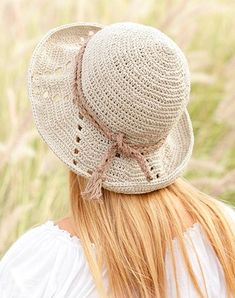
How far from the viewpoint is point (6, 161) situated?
2.67 metres

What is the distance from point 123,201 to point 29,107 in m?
1.11

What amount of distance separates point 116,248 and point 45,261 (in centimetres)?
12

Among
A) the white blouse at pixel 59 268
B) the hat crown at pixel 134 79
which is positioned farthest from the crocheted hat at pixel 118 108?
the white blouse at pixel 59 268

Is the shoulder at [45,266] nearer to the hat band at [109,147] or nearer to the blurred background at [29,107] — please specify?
the hat band at [109,147]

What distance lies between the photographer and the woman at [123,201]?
1.71 meters

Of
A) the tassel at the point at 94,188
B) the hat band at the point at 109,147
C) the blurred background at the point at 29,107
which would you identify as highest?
the hat band at the point at 109,147

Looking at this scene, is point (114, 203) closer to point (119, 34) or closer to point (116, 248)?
point (116, 248)

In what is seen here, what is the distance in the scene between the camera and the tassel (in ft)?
5.52

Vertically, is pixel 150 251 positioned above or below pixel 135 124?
below

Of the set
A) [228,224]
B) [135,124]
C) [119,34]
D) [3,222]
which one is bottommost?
[3,222]

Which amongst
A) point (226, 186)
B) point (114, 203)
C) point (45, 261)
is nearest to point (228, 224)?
point (114, 203)

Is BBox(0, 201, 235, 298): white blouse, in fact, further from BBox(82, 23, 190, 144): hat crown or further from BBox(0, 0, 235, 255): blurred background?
BBox(0, 0, 235, 255): blurred background

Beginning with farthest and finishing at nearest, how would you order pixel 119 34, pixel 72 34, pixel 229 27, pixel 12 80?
pixel 229 27 < pixel 12 80 < pixel 72 34 < pixel 119 34

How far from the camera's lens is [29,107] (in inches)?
111
